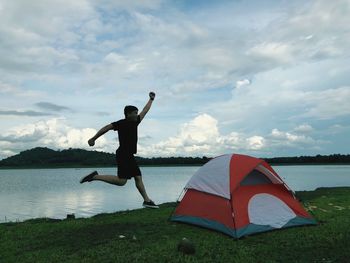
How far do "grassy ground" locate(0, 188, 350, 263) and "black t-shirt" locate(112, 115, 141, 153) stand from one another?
2.14m

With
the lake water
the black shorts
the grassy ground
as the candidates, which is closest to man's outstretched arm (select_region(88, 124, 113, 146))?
the black shorts

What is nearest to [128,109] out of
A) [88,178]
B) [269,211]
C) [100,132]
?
[100,132]

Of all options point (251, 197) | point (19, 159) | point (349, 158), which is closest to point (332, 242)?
point (251, 197)

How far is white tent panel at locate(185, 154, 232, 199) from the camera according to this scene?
10.0 meters

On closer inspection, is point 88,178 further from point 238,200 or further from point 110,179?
point 238,200

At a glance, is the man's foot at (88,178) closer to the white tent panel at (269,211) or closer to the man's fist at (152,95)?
the man's fist at (152,95)

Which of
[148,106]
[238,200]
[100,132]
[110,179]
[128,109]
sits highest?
[148,106]

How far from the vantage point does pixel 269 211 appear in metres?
10.0

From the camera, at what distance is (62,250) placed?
26.3ft

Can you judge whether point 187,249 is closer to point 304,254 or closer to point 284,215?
point 304,254

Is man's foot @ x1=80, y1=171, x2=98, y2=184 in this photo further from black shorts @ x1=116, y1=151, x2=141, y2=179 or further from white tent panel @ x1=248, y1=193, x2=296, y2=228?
white tent panel @ x1=248, y1=193, x2=296, y2=228

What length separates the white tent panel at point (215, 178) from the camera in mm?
10016

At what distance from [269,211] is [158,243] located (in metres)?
3.24

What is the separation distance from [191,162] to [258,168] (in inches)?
4733
